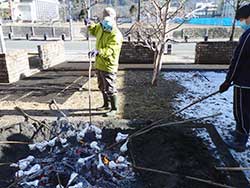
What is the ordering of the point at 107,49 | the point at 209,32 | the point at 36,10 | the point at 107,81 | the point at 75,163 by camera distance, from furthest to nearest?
the point at 36,10 → the point at 209,32 → the point at 107,81 → the point at 107,49 → the point at 75,163

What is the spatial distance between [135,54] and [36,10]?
35.1 meters

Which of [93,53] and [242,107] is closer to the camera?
[242,107]

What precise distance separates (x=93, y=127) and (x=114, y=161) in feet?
1.96

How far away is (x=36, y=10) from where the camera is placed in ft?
127

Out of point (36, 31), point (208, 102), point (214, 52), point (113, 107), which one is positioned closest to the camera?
point (113, 107)

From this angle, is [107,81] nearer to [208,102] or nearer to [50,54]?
[208,102]

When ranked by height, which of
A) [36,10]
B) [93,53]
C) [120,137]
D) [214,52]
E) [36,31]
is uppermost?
[36,10]

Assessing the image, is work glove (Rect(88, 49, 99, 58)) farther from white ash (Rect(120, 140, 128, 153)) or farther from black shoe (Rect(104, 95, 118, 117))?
white ash (Rect(120, 140, 128, 153))

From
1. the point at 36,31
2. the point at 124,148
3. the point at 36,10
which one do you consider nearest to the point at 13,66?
the point at 124,148

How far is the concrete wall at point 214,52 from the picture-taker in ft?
26.7

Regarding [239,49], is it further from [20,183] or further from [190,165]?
[20,183]

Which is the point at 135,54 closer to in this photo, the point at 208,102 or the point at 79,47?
the point at 208,102

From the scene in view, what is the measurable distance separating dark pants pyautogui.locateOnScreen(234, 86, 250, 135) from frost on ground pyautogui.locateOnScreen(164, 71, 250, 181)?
0.29 m

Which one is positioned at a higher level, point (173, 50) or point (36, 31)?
point (36, 31)
